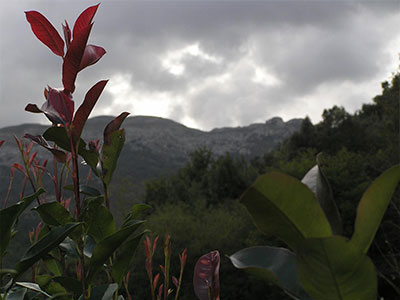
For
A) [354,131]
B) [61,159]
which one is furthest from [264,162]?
[61,159]

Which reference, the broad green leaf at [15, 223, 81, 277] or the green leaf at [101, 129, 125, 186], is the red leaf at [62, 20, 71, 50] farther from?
the broad green leaf at [15, 223, 81, 277]

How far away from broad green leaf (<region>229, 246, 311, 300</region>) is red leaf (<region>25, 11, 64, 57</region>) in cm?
48

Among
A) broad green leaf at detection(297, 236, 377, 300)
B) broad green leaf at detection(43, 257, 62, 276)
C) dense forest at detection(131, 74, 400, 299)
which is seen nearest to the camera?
→ broad green leaf at detection(297, 236, 377, 300)

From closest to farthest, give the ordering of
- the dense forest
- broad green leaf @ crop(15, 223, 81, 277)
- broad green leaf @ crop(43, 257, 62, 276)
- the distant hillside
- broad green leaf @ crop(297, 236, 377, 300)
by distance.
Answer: broad green leaf @ crop(297, 236, 377, 300), broad green leaf @ crop(15, 223, 81, 277), broad green leaf @ crop(43, 257, 62, 276), the dense forest, the distant hillside

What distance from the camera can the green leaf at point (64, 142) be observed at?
25.3 inches

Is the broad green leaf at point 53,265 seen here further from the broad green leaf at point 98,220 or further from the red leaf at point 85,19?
the red leaf at point 85,19

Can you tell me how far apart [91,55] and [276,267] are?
47 centimetres

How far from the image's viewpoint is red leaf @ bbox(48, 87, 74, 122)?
0.61m

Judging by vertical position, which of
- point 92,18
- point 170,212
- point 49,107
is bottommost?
point 170,212

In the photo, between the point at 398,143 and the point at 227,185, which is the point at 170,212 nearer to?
the point at 227,185

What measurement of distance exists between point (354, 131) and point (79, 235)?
1724 cm

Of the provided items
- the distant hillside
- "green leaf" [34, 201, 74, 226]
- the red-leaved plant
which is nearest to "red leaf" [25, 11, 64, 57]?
A: the red-leaved plant

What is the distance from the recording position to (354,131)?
16625mm

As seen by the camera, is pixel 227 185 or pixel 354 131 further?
pixel 354 131
